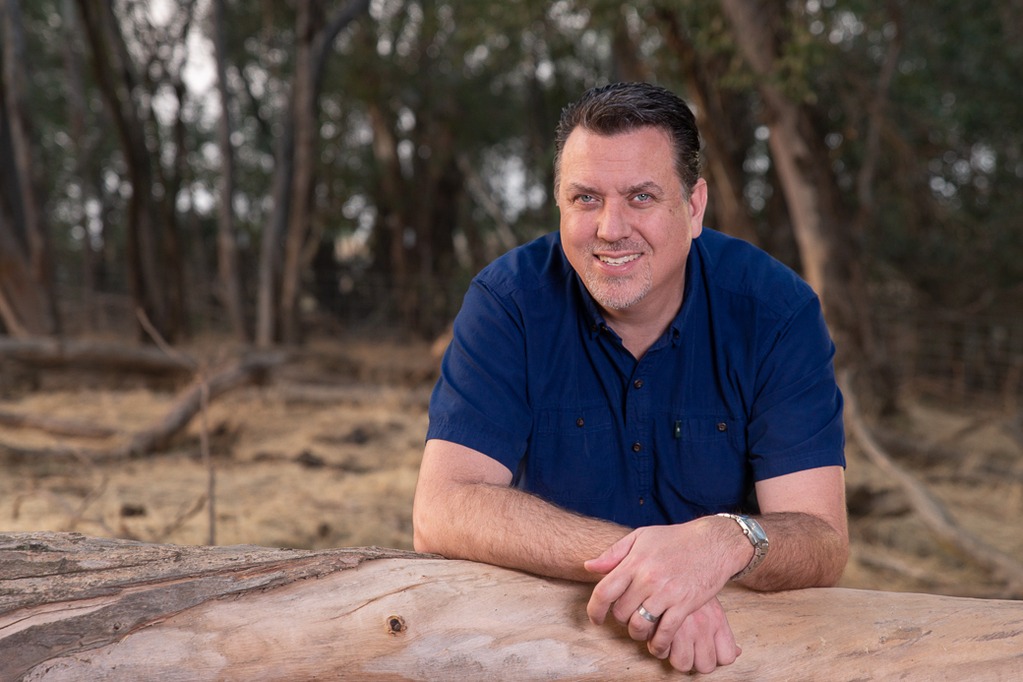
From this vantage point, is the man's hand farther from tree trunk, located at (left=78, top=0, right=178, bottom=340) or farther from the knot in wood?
tree trunk, located at (left=78, top=0, right=178, bottom=340)

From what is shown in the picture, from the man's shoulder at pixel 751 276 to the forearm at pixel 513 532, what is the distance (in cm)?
74

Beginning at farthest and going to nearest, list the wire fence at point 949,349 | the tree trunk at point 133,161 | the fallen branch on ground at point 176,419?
the wire fence at point 949,349, the tree trunk at point 133,161, the fallen branch on ground at point 176,419

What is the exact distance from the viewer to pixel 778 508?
6.87 feet

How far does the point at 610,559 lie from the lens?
1663mm

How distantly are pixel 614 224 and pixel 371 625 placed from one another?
1.00 metres

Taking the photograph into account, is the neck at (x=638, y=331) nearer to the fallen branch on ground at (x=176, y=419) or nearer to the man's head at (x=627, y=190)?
A: the man's head at (x=627, y=190)

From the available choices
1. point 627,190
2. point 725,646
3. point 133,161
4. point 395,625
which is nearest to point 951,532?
point 627,190

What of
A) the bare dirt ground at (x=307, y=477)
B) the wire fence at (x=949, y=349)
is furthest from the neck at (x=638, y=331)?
the wire fence at (x=949, y=349)

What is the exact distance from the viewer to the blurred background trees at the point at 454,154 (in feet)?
25.4

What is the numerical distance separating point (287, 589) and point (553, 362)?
33.2 inches

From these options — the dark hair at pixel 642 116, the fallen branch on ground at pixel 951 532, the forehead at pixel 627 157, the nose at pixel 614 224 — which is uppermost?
the dark hair at pixel 642 116

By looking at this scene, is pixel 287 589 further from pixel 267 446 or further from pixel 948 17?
pixel 948 17

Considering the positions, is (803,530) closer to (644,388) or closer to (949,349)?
(644,388)

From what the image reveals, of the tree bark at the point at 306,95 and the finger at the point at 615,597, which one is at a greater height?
the tree bark at the point at 306,95
